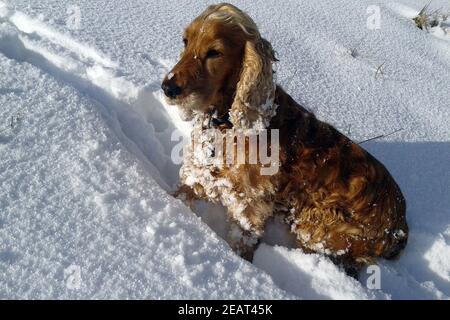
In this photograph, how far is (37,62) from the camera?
3420 mm

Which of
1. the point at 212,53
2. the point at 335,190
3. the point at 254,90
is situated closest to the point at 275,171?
the point at 335,190

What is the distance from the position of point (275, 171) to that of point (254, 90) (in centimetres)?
56

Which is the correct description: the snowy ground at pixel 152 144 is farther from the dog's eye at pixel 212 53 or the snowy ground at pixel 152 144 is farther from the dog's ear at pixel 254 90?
the dog's eye at pixel 212 53

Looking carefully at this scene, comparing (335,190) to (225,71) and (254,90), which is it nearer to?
(254,90)

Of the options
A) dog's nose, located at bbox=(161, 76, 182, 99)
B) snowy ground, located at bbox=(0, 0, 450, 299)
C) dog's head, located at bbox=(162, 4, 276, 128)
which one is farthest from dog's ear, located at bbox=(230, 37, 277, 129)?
snowy ground, located at bbox=(0, 0, 450, 299)

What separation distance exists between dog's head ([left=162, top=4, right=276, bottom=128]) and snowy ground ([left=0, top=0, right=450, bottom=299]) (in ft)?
2.18

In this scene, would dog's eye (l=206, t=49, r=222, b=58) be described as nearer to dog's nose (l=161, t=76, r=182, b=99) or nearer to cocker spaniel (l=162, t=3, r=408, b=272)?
cocker spaniel (l=162, t=3, r=408, b=272)

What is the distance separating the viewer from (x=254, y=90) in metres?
2.29

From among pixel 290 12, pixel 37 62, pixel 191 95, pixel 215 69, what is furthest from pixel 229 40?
pixel 290 12

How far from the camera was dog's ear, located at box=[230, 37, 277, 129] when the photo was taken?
229 cm

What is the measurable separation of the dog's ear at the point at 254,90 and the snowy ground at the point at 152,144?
67 cm

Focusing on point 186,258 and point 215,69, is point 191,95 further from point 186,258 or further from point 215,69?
point 186,258

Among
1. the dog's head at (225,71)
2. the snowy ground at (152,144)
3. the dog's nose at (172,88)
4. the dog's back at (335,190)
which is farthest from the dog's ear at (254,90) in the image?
the snowy ground at (152,144)
